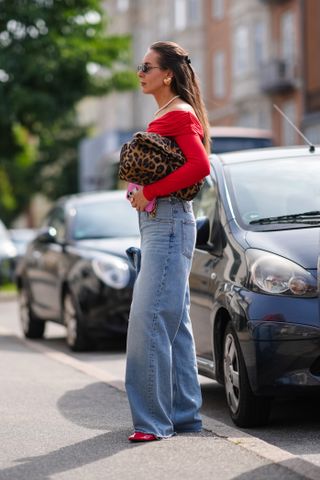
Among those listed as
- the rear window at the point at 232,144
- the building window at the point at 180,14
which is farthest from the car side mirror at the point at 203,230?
the building window at the point at 180,14

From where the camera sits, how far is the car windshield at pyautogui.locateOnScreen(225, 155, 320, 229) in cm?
837

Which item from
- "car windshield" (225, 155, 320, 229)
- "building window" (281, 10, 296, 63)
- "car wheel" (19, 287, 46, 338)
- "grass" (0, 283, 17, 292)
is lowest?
"grass" (0, 283, 17, 292)

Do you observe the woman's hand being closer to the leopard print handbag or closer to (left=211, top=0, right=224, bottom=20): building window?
the leopard print handbag

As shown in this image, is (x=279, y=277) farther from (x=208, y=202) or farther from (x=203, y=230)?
(x=208, y=202)

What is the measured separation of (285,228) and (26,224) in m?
93.6

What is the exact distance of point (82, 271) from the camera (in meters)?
13.5

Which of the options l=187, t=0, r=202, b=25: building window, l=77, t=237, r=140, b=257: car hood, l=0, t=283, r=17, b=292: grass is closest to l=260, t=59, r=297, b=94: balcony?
l=187, t=0, r=202, b=25: building window

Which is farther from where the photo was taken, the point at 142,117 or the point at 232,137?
the point at 142,117

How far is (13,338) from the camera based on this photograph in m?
15.3

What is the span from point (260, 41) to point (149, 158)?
44529 millimetres

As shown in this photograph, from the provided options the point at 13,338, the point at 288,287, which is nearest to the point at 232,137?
the point at 13,338

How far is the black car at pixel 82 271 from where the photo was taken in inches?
524

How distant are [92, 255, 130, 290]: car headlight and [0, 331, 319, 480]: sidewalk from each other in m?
3.57

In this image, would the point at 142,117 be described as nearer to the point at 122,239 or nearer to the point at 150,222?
the point at 122,239
